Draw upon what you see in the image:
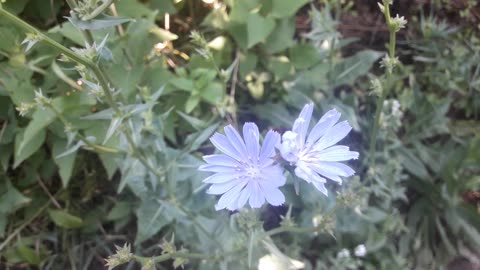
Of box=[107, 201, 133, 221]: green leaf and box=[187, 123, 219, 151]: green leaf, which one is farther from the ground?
box=[187, 123, 219, 151]: green leaf

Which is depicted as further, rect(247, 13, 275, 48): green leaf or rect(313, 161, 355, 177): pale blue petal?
rect(247, 13, 275, 48): green leaf

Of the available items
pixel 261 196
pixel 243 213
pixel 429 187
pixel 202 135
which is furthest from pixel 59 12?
pixel 429 187

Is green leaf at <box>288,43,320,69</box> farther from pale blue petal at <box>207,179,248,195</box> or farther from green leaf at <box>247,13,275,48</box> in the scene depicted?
pale blue petal at <box>207,179,248,195</box>

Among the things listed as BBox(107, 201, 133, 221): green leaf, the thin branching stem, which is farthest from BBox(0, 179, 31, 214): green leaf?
the thin branching stem

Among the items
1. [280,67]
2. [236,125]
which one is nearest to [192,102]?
[236,125]

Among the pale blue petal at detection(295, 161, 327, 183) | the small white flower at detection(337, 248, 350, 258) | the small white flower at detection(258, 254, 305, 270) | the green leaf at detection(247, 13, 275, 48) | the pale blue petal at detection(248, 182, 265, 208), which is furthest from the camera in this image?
the small white flower at detection(337, 248, 350, 258)

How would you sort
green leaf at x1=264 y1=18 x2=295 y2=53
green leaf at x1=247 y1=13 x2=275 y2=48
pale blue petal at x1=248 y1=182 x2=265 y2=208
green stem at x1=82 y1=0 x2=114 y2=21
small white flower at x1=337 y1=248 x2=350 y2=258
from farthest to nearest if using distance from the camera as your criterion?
green leaf at x1=264 y1=18 x2=295 y2=53
small white flower at x1=337 y1=248 x2=350 y2=258
green leaf at x1=247 y1=13 x2=275 y2=48
green stem at x1=82 y1=0 x2=114 y2=21
pale blue petal at x1=248 y1=182 x2=265 y2=208

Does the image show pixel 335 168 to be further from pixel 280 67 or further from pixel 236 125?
pixel 280 67

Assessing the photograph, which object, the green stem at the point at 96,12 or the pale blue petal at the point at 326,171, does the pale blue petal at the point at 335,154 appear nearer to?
the pale blue petal at the point at 326,171
